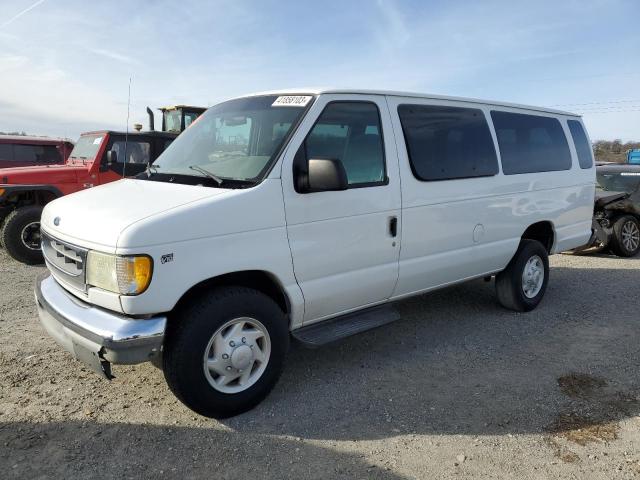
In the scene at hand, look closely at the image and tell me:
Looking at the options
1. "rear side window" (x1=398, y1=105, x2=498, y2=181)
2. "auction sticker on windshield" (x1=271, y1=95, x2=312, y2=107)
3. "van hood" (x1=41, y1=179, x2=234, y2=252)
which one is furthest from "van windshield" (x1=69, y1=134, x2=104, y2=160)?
"rear side window" (x1=398, y1=105, x2=498, y2=181)

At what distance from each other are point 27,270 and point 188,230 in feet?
18.4

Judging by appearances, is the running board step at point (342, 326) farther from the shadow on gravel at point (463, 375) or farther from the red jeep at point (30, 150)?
the red jeep at point (30, 150)

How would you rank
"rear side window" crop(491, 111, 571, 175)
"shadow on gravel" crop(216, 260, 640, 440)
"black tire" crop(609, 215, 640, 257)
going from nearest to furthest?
"shadow on gravel" crop(216, 260, 640, 440) → "rear side window" crop(491, 111, 571, 175) → "black tire" crop(609, 215, 640, 257)

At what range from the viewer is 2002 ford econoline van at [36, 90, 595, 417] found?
289cm

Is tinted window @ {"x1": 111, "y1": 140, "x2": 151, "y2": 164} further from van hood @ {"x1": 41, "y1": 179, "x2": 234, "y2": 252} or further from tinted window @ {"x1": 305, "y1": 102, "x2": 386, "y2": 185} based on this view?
tinted window @ {"x1": 305, "y1": 102, "x2": 386, "y2": 185}

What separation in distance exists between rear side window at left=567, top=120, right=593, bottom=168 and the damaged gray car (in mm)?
3043

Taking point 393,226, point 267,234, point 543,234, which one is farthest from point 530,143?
point 267,234

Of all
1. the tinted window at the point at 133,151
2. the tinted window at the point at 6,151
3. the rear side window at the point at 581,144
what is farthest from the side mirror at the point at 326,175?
the tinted window at the point at 6,151

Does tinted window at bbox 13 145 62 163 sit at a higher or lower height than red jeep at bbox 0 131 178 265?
higher

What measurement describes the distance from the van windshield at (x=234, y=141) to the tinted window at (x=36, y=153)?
10415 millimetres

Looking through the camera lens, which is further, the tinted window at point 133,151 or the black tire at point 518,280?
the tinted window at point 133,151

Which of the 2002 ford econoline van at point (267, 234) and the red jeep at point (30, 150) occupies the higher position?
the red jeep at point (30, 150)

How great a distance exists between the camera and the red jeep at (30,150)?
1231 centimetres

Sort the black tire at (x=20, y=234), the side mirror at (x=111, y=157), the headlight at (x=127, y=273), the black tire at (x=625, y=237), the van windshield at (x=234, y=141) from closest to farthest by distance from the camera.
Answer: the headlight at (x=127, y=273)
the van windshield at (x=234, y=141)
the black tire at (x=20, y=234)
the side mirror at (x=111, y=157)
the black tire at (x=625, y=237)
